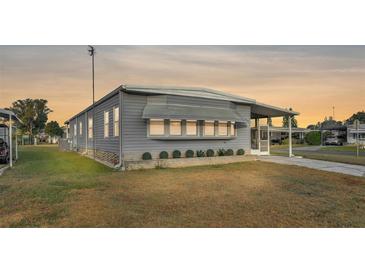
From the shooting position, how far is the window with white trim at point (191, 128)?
38.6 ft

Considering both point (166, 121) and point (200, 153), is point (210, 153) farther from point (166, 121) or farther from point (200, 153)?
point (166, 121)

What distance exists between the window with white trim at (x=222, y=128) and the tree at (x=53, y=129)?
40.9 metres

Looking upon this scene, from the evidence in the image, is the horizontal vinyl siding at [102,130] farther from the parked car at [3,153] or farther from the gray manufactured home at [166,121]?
the parked car at [3,153]

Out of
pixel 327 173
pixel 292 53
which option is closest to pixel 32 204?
pixel 327 173

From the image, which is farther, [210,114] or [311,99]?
[311,99]

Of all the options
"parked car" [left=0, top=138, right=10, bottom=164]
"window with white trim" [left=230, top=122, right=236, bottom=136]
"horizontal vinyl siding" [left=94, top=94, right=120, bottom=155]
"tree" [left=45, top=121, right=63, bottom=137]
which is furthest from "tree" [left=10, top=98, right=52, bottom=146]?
"window with white trim" [left=230, top=122, right=236, bottom=136]

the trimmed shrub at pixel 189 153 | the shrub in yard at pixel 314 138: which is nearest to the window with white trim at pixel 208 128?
the trimmed shrub at pixel 189 153

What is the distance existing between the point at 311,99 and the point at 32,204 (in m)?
16.1

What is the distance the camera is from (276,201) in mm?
5266

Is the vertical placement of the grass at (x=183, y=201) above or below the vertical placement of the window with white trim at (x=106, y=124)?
below

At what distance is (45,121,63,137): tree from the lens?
44.8 metres

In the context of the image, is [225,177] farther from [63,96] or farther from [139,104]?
[63,96]

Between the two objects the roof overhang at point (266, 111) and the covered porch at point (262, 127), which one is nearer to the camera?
the roof overhang at point (266, 111)

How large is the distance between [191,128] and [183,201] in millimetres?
6958
